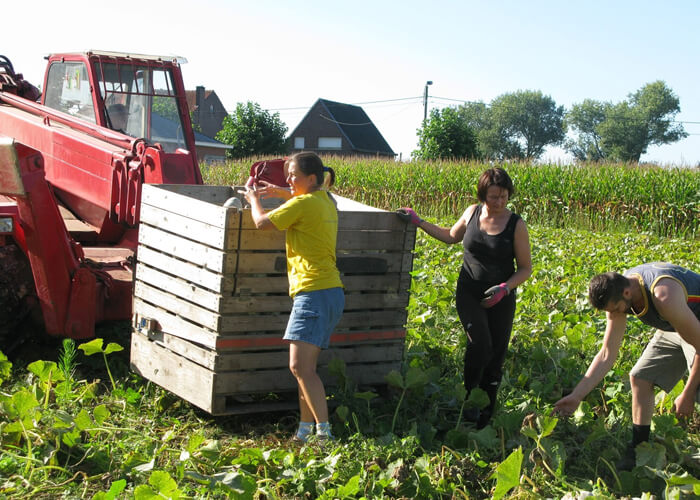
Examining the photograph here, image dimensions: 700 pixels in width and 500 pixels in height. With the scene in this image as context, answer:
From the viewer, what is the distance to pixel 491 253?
4387 millimetres

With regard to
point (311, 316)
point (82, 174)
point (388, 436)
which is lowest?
point (388, 436)

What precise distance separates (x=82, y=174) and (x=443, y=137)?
2494 centimetres

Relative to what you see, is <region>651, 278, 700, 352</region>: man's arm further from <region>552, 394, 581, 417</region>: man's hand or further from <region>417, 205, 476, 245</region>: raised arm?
<region>417, 205, 476, 245</region>: raised arm

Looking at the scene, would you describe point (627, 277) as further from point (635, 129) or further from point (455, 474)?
point (635, 129)

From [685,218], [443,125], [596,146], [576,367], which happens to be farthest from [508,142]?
[576,367]

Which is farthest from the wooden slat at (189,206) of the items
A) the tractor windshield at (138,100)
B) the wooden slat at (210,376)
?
the tractor windshield at (138,100)

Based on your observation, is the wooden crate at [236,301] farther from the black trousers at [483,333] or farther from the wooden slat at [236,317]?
the black trousers at [483,333]

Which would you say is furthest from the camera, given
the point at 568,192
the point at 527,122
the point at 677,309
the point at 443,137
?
the point at 527,122

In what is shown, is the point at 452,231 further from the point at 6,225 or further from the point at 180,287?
the point at 6,225

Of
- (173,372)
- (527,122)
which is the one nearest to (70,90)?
(173,372)

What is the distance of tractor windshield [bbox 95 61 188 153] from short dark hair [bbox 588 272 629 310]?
12.7 feet

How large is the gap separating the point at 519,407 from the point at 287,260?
5.30 ft

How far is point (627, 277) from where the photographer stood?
Result: 3.64 m

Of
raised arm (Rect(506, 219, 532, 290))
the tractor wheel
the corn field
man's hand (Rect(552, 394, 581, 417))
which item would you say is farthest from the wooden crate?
the corn field
